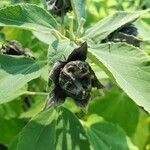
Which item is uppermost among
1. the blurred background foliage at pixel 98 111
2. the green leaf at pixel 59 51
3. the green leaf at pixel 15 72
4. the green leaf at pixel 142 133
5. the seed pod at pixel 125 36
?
the green leaf at pixel 59 51

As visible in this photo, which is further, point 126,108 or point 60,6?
point 126,108

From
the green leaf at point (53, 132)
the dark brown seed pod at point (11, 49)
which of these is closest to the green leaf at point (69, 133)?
the green leaf at point (53, 132)

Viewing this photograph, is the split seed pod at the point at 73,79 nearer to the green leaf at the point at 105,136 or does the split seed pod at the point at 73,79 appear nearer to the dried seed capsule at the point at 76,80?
the dried seed capsule at the point at 76,80

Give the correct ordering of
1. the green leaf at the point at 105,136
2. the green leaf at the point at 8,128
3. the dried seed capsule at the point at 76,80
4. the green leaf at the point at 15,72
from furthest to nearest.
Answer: the green leaf at the point at 8,128 < the green leaf at the point at 105,136 < the green leaf at the point at 15,72 < the dried seed capsule at the point at 76,80

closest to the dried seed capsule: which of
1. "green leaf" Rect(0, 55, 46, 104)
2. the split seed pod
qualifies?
the split seed pod

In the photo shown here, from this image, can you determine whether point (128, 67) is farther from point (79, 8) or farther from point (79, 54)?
point (79, 8)

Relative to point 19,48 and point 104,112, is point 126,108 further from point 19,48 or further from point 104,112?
point 19,48

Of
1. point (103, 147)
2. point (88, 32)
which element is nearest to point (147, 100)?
point (88, 32)
